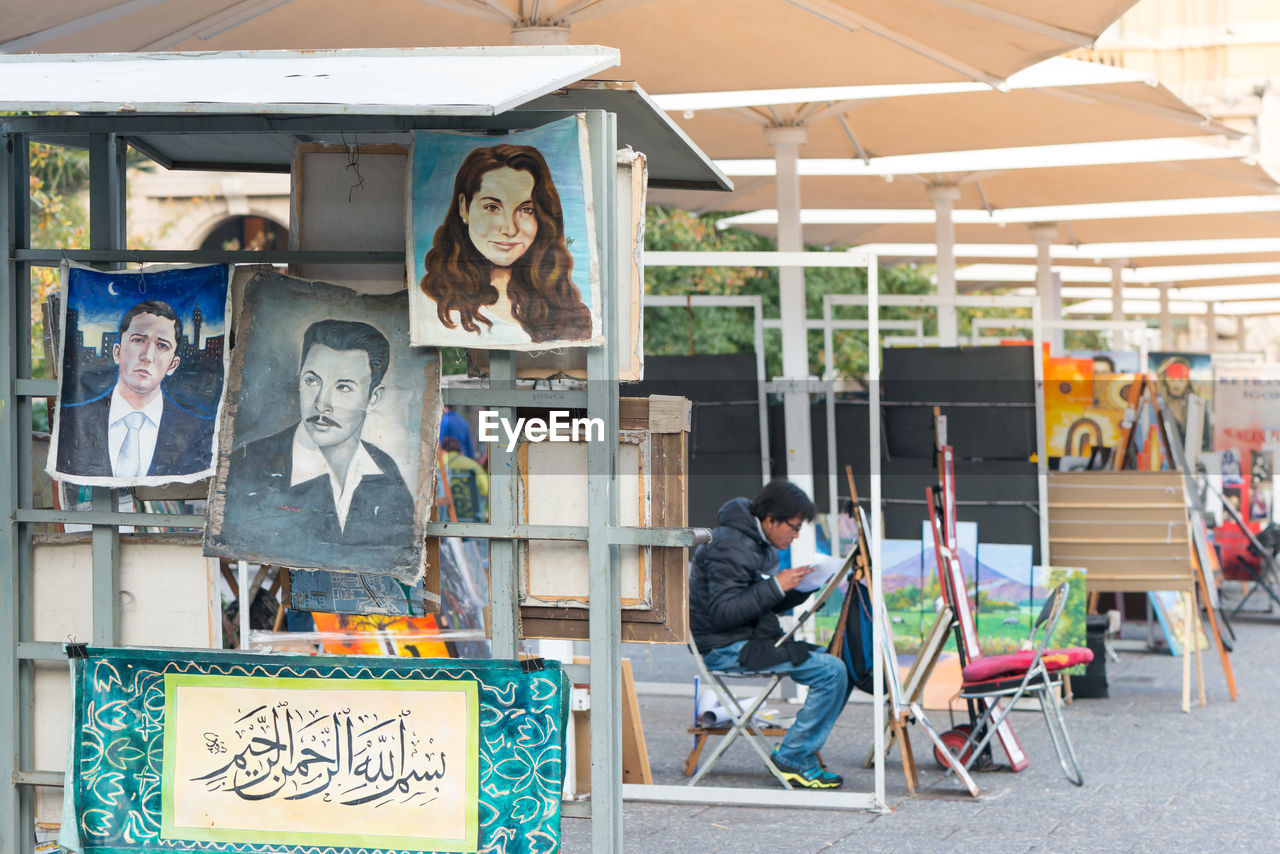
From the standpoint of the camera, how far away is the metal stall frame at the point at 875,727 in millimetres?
5348

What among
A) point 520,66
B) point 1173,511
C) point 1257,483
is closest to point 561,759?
point 520,66

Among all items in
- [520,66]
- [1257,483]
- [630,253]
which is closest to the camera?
[520,66]

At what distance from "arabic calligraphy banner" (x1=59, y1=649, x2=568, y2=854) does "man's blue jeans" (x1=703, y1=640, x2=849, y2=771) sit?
2.71m

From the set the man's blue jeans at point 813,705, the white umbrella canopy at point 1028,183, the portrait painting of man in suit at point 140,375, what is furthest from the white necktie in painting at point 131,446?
the white umbrella canopy at point 1028,183

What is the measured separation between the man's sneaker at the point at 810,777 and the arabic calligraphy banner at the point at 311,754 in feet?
8.90

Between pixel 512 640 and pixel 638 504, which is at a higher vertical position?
pixel 638 504

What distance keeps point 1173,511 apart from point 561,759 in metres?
5.82

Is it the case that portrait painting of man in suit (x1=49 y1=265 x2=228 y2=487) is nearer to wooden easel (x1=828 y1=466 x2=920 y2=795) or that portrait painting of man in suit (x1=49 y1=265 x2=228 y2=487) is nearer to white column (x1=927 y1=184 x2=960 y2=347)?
wooden easel (x1=828 y1=466 x2=920 y2=795)

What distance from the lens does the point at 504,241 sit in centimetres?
322

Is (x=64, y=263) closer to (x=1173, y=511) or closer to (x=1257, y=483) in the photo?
(x=1173, y=511)

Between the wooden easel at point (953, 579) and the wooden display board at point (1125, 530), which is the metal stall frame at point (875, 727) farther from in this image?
the wooden display board at point (1125, 530)

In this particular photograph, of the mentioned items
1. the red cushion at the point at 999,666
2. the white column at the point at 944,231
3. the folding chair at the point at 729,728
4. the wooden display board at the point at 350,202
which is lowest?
the folding chair at the point at 729,728

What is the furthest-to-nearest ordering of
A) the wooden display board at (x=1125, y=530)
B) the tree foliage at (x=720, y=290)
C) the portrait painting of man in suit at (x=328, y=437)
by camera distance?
the tree foliage at (x=720, y=290) → the wooden display board at (x=1125, y=530) → the portrait painting of man in suit at (x=328, y=437)

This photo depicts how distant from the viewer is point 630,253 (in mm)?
3307
